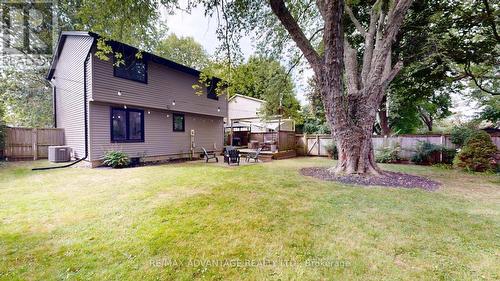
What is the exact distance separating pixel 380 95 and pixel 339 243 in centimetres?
592

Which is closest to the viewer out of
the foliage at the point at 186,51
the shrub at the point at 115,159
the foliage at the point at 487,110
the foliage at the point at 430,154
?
the shrub at the point at 115,159

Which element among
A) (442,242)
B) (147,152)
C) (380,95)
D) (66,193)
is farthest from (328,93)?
(147,152)

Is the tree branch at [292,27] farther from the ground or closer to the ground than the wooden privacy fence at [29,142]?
farther from the ground

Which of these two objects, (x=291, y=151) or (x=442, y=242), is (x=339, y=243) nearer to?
(x=442, y=242)

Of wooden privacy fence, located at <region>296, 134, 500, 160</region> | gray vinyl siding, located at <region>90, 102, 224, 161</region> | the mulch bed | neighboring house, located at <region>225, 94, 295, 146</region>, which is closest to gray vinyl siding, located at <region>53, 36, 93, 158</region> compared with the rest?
gray vinyl siding, located at <region>90, 102, 224, 161</region>

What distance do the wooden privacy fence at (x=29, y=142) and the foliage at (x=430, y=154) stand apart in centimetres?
1754

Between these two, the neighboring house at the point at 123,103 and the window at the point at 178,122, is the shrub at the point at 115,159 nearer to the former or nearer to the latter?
the neighboring house at the point at 123,103

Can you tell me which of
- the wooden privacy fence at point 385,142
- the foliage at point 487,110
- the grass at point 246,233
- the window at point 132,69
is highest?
the window at point 132,69

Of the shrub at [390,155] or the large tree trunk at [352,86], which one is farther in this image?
the shrub at [390,155]

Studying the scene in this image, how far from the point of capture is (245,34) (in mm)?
6488

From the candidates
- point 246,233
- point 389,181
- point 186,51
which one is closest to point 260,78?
point 389,181

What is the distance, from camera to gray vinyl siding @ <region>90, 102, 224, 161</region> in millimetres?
8406

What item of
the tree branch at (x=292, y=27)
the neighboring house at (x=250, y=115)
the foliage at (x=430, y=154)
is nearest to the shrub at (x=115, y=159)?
the tree branch at (x=292, y=27)

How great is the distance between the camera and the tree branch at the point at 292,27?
18.2ft
